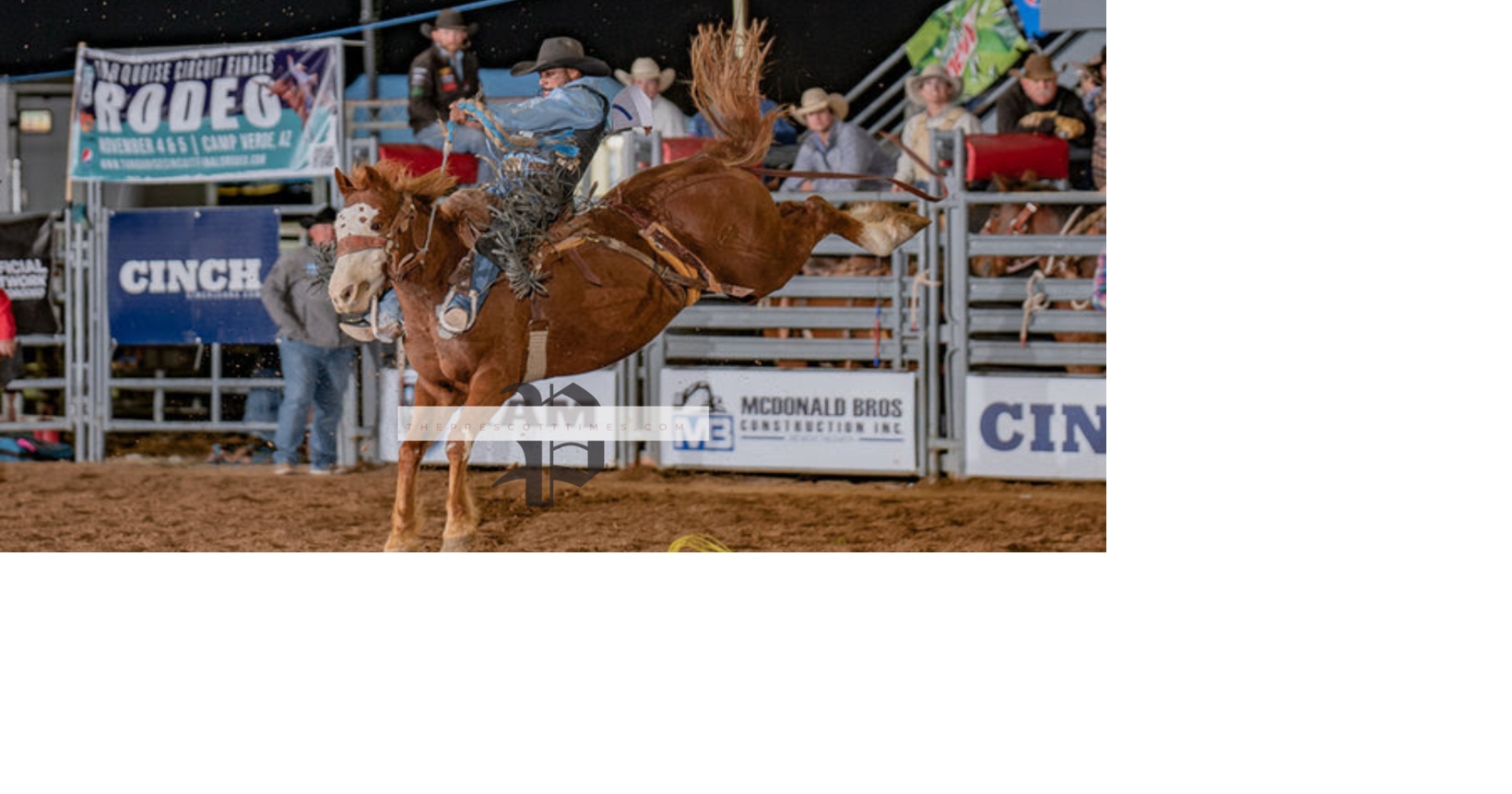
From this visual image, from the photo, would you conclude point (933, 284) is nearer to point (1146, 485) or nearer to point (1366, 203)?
point (1146, 485)

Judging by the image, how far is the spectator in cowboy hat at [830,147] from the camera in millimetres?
4426

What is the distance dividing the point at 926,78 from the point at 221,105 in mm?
2417

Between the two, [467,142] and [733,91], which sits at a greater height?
[733,91]

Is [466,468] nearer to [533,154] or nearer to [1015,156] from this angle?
[533,154]

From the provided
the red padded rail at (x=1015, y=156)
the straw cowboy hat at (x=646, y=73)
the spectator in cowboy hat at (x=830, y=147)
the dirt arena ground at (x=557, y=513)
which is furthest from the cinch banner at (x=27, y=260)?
the red padded rail at (x=1015, y=156)

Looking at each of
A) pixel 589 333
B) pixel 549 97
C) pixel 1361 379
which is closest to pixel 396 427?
pixel 589 333

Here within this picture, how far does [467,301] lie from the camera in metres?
3.91

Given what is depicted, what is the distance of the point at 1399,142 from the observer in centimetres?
385

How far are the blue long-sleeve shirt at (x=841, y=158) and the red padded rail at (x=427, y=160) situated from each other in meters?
1.06

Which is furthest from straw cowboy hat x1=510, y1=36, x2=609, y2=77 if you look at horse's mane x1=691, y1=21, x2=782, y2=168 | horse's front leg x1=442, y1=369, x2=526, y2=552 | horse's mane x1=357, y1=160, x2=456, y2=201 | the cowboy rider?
horse's front leg x1=442, y1=369, x2=526, y2=552

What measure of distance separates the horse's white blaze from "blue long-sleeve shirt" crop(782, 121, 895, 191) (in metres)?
1.41

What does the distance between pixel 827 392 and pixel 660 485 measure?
0.71 meters

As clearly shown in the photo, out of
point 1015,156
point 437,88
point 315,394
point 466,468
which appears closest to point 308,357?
point 315,394

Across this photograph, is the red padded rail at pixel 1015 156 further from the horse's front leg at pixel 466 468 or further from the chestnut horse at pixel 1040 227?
the horse's front leg at pixel 466 468
